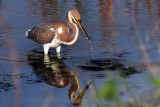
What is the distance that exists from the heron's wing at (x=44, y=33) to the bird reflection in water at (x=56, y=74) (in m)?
0.40

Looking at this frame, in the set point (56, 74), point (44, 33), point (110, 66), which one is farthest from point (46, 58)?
point (110, 66)

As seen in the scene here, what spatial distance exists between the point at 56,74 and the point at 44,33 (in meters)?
1.35

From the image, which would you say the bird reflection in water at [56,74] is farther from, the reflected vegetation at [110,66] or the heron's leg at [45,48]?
the reflected vegetation at [110,66]

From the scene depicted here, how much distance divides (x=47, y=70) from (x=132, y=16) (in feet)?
14.8

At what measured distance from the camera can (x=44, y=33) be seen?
7.04 meters

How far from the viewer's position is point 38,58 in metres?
7.15

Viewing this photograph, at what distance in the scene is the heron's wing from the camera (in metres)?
6.95

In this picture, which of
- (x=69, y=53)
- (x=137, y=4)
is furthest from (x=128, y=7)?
(x=69, y=53)

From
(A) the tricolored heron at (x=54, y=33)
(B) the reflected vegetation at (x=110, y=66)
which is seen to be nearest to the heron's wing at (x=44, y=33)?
(A) the tricolored heron at (x=54, y=33)

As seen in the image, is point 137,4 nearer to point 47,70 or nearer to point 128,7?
point 128,7

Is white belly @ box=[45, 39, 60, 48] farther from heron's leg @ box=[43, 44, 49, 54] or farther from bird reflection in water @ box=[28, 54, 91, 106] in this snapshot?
bird reflection in water @ box=[28, 54, 91, 106]

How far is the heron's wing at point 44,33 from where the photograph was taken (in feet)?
22.8

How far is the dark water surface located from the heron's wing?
40 cm

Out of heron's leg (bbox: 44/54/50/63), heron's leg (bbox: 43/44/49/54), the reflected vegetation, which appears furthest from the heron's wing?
the reflected vegetation
